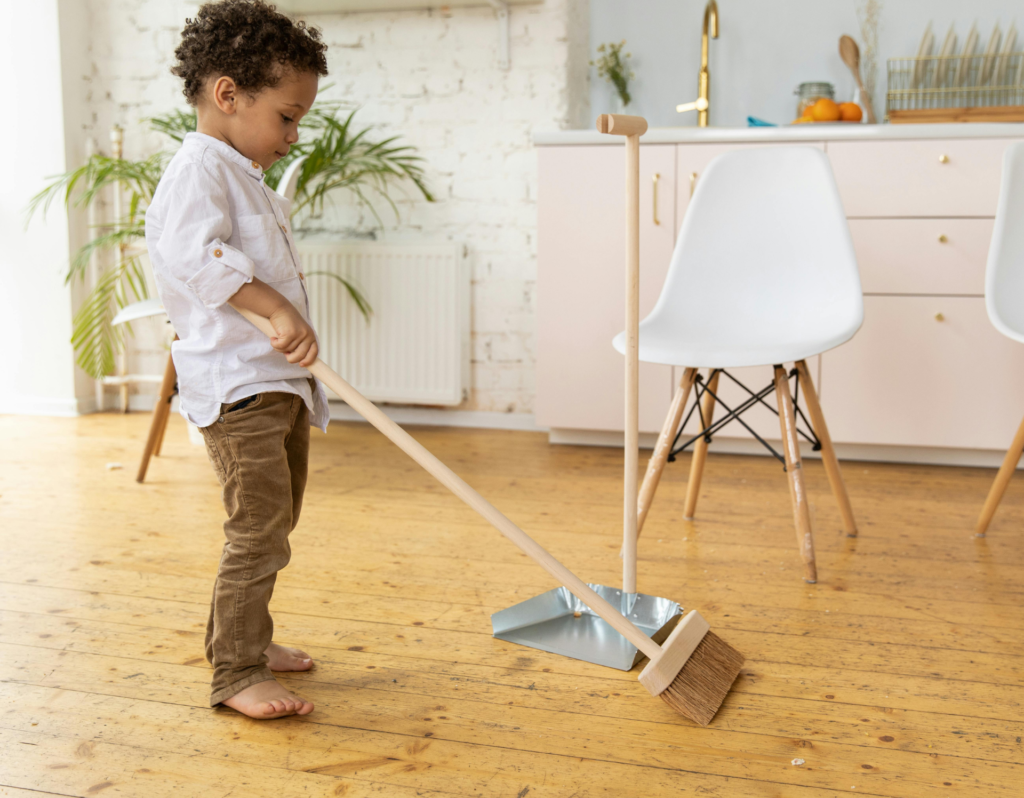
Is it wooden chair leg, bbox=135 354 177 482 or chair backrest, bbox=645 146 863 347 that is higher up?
chair backrest, bbox=645 146 863 347

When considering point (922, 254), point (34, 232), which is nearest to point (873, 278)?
point (922, 254)

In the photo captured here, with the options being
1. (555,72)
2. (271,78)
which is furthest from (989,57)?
(271,78)

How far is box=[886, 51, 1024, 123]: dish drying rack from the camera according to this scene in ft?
8.68

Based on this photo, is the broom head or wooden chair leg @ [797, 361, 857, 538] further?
wooden chair leg @ [797, 361, 857, 538]

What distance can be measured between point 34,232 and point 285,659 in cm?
248

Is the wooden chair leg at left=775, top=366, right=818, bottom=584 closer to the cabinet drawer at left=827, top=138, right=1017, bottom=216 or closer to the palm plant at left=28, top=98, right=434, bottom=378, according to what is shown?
the cabinet drawer at left=827, top=138, right=1017, bottom=216

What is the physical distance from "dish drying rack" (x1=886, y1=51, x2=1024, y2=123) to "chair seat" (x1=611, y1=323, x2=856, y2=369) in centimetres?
130

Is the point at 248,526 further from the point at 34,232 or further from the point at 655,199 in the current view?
the point at 34,232

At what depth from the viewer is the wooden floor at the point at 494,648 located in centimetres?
97

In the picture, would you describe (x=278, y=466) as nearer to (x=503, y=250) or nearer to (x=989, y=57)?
(x=503, y=250)

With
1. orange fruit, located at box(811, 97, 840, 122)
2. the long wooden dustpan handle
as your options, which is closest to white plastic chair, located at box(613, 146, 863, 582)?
the long wooden dustpan handle

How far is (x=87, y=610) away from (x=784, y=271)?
1.46 meters

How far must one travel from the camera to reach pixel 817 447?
168cm

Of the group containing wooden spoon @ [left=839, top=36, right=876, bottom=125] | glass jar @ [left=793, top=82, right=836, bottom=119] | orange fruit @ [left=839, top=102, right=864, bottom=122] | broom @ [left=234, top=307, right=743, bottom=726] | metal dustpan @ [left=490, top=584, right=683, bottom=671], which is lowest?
metal dustpan @ [left=490, top=584, right=683, bottom=671]
